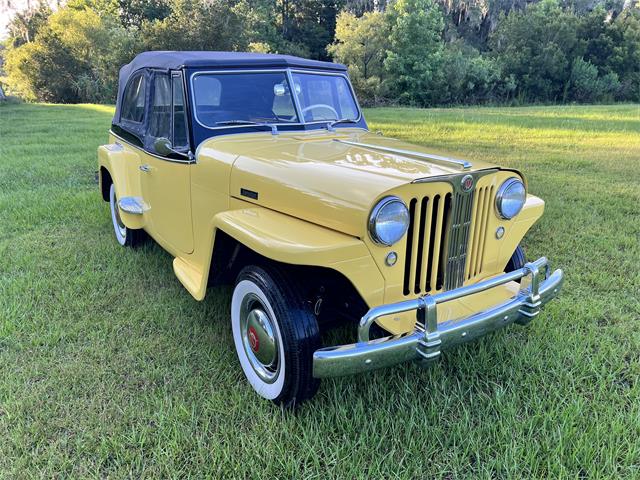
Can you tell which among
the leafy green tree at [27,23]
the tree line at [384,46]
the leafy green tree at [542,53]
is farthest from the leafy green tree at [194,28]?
the leafy green tree at [542,53]

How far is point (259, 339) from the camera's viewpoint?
2.37 meters

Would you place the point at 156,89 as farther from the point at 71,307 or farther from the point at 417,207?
the point at 417,207

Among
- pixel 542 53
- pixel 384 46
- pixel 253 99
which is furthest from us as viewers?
pixel 542 53

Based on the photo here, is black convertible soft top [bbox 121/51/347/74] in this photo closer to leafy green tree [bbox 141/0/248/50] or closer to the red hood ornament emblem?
the red hood ornament emblem

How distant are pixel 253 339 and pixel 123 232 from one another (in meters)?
2.64

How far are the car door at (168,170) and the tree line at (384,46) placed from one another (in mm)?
25254

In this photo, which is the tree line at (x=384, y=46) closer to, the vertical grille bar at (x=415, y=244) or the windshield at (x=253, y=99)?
the windshield at (x=253, y=99)

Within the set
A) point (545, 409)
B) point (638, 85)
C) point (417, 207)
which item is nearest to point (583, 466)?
point (545, 409)

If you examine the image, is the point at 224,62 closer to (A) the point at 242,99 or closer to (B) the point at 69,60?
(A) the point at 242,99

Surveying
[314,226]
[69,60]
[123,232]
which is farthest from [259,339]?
[69,60]

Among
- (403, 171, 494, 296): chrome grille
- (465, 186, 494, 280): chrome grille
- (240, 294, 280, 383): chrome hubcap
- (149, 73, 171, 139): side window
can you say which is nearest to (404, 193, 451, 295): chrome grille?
(403, 171, 494, 296): chrome grille

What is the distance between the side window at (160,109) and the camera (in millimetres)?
3230

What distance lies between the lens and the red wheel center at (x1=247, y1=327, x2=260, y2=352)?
240cm

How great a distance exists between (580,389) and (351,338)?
1.31 metres
